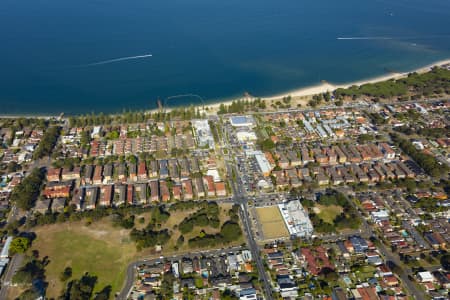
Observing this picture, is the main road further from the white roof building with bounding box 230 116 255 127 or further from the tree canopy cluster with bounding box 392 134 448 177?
the tree canopy cluster with bounding box 392 134 448 177

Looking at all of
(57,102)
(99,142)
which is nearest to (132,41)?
(57,102)

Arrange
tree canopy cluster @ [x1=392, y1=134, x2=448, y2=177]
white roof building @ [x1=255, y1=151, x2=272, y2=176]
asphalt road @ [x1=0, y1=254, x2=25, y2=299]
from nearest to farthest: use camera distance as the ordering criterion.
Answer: asphalt road @ [x1=0, y1=254, x2=25, y2=299]
tree canopy cluster @ [x1=392, y1=134, x2=448, y2=177]
white roof building @ [x1=255, y1=151, x2=272, y2=176]

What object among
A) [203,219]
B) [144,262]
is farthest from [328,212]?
[144,262]

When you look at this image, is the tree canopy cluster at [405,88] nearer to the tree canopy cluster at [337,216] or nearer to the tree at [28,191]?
the tree canopy cluster at [337,216]

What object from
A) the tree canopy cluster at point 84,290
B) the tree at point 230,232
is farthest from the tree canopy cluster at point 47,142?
the tree at point 230,232

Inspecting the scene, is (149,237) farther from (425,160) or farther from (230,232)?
(425,160)

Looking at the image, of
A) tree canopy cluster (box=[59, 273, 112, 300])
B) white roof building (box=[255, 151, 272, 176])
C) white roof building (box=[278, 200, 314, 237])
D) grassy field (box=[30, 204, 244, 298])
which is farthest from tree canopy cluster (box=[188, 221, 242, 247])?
white roof building (box=[255, 151, 272, 176])

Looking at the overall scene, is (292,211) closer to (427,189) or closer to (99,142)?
(427,189)
